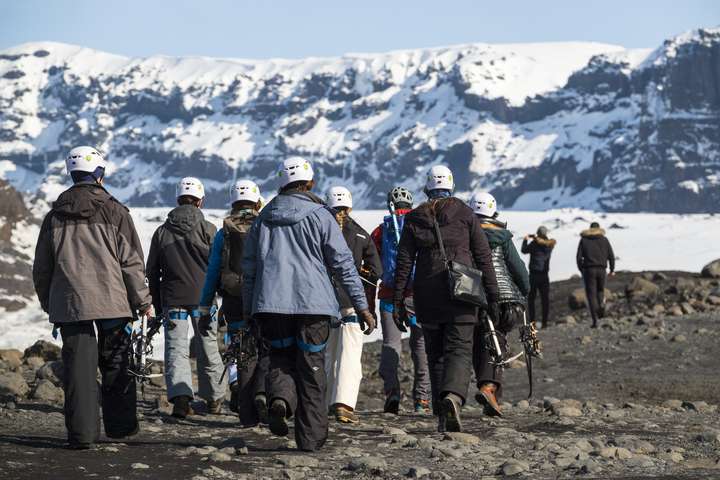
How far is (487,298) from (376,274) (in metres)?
1.84

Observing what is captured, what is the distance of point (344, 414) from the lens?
1041 centimetres

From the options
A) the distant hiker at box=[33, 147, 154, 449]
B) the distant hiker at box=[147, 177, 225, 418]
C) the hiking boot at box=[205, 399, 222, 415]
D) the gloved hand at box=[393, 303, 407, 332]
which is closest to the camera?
the distant hiker at box=[33, 147, 154, 449]

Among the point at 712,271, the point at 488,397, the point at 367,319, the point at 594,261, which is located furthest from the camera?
the point at 712,271

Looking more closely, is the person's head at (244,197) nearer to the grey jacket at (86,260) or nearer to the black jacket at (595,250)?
Result: the grey jacket at (86,260)

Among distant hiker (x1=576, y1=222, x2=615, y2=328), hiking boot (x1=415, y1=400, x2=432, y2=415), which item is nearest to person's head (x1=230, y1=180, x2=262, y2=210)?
hiking boot (x1=415, y1=400, x2=432, y2=415)

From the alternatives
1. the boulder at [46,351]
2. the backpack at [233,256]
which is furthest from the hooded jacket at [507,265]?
the boulder at [46,351]

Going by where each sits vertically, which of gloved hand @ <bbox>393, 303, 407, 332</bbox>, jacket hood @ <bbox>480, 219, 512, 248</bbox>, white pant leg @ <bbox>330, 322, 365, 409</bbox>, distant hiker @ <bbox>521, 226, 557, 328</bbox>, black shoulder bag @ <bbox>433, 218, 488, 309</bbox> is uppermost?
distant hiker @ <bbox>521, 226, 557, 328</bbox>

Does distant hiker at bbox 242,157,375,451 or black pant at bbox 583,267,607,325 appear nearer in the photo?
distant hiker at bbox 242,157,375,451

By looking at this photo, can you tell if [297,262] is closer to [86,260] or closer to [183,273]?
[86,260]

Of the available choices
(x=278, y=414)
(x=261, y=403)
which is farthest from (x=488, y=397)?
(x=278, y=414)

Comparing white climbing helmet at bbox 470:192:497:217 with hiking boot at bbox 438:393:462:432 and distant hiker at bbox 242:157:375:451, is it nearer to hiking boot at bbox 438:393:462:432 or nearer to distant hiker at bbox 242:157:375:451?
hiking boot at bbox 438:393:462:432

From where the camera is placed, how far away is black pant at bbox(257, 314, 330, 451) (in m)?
8.23

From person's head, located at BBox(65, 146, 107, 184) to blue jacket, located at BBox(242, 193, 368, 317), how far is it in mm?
1086

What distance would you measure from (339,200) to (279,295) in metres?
3.31
